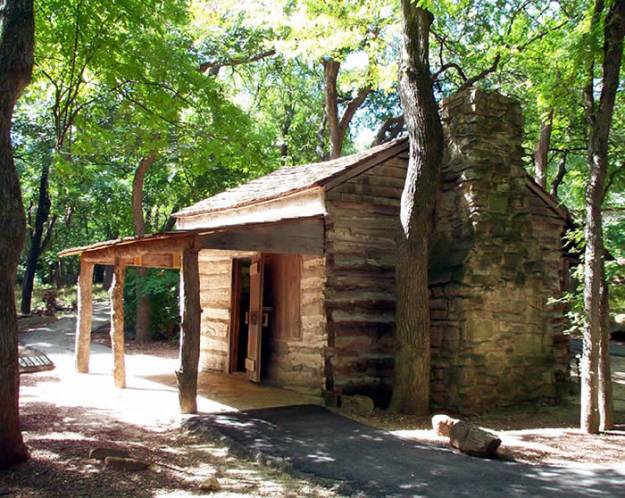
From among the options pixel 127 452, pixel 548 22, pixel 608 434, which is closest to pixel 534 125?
pixel 548 22

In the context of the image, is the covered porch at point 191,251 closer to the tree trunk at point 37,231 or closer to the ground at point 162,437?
the ground at point 162,437

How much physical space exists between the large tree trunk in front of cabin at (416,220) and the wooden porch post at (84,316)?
6178 mm

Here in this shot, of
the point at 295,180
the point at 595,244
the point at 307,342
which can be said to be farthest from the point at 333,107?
the point at 595,244

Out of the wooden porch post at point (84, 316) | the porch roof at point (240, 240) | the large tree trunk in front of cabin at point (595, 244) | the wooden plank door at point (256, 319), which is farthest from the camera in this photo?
the wooden porch post at point (84, 316)

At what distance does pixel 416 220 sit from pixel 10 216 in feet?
17.4

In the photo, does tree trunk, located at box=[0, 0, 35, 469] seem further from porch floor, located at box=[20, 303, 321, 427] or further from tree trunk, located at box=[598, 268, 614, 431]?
tree trunk, located at box=[598, 268, 614, 431]

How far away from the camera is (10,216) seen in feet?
16.2

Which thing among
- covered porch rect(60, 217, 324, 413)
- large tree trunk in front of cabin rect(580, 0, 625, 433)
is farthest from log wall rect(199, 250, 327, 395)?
large tree trunk in front of cabin rect(580, 0, 625, 433)

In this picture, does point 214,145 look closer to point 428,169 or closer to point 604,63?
point 428,169

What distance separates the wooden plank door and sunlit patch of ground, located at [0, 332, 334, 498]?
2.30 ft

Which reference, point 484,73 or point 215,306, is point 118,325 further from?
point 484,73

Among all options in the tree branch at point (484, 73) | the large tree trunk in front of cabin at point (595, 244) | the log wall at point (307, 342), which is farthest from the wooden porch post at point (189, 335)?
the tree branch at point (484, 73)

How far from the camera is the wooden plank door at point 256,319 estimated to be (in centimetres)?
989

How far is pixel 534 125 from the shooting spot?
57.9 feet
